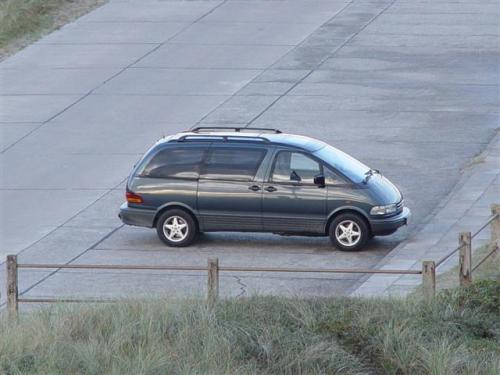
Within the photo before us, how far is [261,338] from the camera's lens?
11828 millimetres

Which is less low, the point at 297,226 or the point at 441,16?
the point at 441,16

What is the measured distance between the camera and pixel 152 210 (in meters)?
19.3

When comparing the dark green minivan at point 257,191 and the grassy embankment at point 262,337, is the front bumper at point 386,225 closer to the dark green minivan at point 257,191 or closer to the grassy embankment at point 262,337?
the dark green minivan at point 257,191

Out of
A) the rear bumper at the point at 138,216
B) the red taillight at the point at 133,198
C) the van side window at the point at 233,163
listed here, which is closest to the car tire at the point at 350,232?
the van side window at the point at 233,163

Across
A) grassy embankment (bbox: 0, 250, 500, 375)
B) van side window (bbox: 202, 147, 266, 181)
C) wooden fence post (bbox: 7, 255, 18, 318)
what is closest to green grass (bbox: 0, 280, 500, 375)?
grassy embankment (bbox: 0, 250, 500, 375)

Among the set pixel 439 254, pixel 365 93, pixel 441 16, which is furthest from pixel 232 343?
pixel 441 16

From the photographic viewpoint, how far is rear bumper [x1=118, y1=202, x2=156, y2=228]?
63.5ft

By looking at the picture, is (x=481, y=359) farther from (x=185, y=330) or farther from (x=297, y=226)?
(x=297, y=226)

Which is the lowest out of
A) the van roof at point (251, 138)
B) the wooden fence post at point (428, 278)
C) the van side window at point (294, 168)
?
the wooden fence post at point (428, 278)

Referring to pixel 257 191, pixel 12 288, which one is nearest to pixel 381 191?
pixel 257 191

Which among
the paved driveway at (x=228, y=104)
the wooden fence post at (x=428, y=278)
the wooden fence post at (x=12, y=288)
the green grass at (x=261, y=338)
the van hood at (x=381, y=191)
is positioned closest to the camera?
the green grass at (x=261, y=338)

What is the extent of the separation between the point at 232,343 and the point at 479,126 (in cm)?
1494

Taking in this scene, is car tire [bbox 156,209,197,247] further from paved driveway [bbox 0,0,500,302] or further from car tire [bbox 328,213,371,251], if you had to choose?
car tire [bbox 328,213,371,251]

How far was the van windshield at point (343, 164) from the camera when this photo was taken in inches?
751
